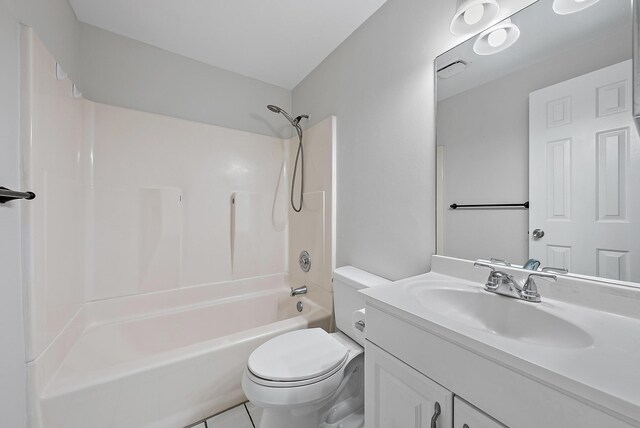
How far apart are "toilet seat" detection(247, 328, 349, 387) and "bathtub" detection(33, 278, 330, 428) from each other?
23cm

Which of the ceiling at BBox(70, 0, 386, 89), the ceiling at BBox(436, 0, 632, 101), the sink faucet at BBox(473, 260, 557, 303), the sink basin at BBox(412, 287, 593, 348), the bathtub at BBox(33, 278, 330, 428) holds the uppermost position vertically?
the ceiling at BBox(70, 0, 386, 89)

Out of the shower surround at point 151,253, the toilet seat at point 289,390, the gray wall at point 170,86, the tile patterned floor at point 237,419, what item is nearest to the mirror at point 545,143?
the toilet seat at point 289,390

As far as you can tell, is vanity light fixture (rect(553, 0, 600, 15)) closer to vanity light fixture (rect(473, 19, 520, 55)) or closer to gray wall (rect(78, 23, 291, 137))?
vanity light fixture (rect(473, 19, 520, 55))

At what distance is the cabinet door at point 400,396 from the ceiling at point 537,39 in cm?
111

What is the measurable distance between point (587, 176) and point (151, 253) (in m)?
2.26

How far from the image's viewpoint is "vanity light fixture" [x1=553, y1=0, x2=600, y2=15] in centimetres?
76

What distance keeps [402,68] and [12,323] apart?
1942 mm

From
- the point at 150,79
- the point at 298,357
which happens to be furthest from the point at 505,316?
the point at 150,79

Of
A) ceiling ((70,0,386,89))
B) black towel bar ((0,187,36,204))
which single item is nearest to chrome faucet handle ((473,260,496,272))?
ceiling ((70,0,386,89))

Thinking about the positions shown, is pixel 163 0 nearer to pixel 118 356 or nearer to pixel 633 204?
pixel 118 356

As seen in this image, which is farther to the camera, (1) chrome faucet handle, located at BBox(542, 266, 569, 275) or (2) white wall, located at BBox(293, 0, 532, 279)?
(2) white wall, located at BBox(293, 0, 532, 279)

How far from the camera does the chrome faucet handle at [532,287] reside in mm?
751

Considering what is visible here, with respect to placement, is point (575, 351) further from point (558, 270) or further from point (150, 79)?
point (150, 79)

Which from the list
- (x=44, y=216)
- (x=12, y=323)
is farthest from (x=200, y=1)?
(x=12, y=323)
